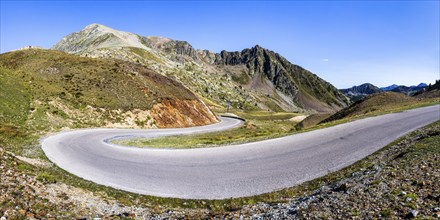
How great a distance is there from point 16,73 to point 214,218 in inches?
2592

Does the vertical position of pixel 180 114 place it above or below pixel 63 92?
below

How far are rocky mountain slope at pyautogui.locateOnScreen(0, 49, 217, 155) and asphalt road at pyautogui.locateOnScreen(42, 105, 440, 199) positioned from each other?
10.6 metres

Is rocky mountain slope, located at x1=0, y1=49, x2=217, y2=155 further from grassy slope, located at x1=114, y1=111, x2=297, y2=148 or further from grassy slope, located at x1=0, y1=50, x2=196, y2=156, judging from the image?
grassy slope, located at x1=114, y1=111, x2=297, y2=148

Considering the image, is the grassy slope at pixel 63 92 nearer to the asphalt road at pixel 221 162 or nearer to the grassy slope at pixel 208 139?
the asphalt road at pixel 221 162

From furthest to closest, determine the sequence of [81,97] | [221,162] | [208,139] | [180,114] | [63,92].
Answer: [180,114], [81,97], [63,92], [208,139], [221,162]

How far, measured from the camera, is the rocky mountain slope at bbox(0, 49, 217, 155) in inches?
1716

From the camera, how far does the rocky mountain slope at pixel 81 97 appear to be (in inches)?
1716

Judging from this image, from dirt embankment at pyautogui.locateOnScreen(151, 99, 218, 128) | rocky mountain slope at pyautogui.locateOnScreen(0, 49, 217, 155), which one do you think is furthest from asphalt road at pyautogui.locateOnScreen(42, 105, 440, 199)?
dirt embankment at pyautogui.locateOnScreen(151, 99, 218, 128)

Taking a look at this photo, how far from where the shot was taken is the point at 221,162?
2439cm

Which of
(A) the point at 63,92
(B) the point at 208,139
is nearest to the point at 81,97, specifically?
(A) the point at 63,92

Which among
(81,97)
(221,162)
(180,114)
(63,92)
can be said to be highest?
(63,92)

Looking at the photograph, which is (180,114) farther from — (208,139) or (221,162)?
(221,162)

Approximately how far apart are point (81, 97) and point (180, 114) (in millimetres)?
23932

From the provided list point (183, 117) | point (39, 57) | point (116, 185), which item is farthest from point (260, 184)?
point (39, 57)
